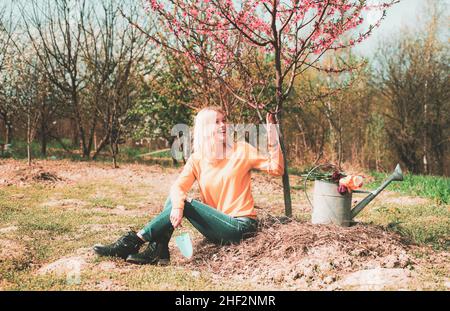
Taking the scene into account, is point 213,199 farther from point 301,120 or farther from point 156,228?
point 301,120

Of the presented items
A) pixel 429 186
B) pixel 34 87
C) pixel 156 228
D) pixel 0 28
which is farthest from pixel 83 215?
pixel 0 28

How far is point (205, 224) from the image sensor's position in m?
3.25

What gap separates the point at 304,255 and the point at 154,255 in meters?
1.09

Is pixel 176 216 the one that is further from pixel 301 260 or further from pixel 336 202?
pixel 336 202

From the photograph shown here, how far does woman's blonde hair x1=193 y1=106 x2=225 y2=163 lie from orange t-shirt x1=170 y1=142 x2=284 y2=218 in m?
0.06

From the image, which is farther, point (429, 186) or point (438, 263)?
point (429, 186)

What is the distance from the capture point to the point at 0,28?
12.7 m

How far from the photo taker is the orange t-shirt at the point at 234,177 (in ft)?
10.5

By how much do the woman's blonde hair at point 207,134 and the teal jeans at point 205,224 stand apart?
36 centimetres

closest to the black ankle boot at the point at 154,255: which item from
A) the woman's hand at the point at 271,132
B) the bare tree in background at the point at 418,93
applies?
the woman's hand at the point at 271,132

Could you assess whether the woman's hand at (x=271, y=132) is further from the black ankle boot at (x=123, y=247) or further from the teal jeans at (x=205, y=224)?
the black ankle boot at (x=123, y=247)

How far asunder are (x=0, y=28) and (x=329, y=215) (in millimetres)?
12305
